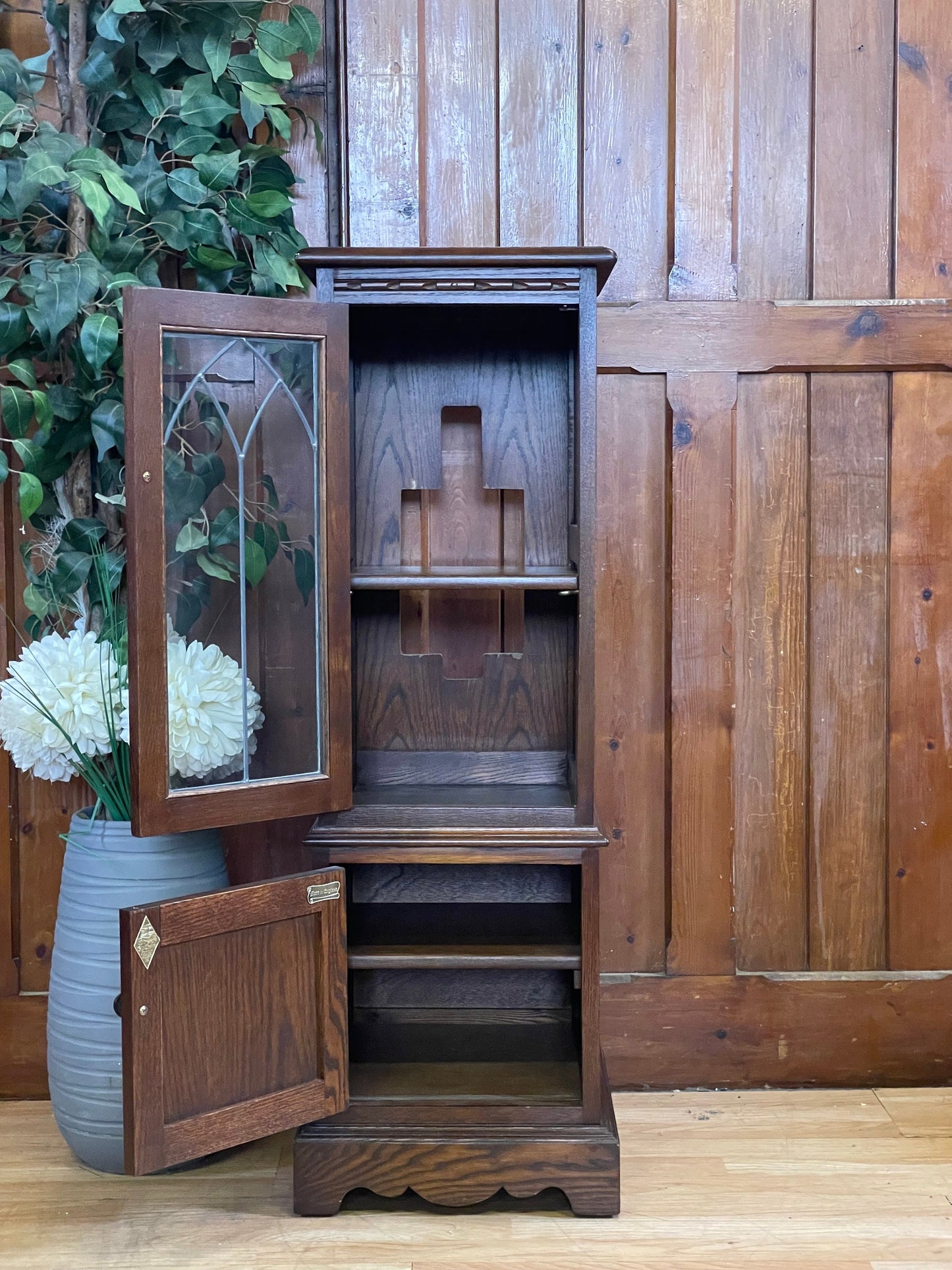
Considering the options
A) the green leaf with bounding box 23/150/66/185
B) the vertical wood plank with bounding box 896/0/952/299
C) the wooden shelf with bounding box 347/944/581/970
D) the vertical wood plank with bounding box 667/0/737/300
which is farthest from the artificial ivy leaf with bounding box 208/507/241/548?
the vertical wood plank with bounding box 896/0/952/299

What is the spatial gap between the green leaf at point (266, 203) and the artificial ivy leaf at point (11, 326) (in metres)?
0.47

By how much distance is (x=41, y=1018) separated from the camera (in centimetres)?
234

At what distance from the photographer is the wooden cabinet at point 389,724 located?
1.74 meters

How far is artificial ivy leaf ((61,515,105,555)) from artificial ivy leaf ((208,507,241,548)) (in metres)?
0.40

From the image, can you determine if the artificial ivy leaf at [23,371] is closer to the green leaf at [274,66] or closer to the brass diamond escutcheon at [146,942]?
the green leaf at [274,66]

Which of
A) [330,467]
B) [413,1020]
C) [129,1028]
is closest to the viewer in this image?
[129,1028]

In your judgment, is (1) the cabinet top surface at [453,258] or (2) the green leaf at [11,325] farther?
(2) the green leaf at [11,325]

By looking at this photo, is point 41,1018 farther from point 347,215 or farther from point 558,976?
point 347,215

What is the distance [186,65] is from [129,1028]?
70.8 inches

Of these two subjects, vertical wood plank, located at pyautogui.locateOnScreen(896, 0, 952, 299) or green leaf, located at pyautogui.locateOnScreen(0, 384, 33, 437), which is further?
vertical wood plank, located at pyautogui.locateOnScreen(896, 0, 952, 299)

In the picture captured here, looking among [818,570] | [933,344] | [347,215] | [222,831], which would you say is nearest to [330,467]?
[347,215]

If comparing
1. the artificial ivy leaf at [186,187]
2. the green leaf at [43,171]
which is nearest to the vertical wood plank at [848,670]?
the artificial ivy leaf at [186,187]

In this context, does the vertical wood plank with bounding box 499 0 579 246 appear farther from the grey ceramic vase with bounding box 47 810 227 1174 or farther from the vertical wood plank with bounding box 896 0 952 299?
the grey ceramic vase with bounding box 47 810 227 1174

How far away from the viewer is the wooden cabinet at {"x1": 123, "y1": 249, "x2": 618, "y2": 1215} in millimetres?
1741
